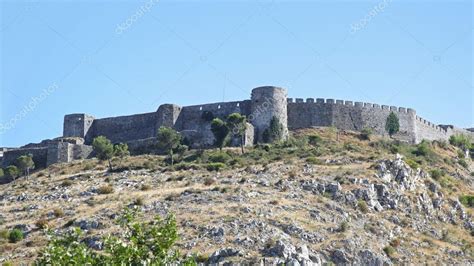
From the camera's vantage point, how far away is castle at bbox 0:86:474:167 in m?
56.3

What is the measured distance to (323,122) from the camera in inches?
2376

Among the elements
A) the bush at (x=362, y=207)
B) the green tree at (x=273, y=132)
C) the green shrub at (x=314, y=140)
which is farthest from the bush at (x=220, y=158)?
the bush at (x=362, y=207)

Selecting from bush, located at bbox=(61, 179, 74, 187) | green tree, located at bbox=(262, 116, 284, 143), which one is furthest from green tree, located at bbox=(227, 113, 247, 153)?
bush, located at bbox=(61, 179, 74, 187)

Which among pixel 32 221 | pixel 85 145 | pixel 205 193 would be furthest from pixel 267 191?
pixel 85 145

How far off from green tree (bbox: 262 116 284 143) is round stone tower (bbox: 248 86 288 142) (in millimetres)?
269

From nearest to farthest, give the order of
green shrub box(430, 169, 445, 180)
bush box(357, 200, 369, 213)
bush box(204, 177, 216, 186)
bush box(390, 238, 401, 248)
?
bush box(390, 238, 401, 248)
bush box(357, 200, 369, 213)
bush box(204, 177, 216, 186)
green shrub box(430, 169, 445, 180)

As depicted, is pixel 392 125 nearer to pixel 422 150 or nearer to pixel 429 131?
pixel 422 150

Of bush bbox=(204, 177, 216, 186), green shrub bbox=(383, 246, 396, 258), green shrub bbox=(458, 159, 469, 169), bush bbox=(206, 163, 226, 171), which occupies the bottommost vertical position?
green shrub bbox=(383, 246, 396, 258)

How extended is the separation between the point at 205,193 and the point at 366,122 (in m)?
23.1

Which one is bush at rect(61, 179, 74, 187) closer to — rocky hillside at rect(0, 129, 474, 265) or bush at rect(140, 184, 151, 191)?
rocky hillside at rect(0, 129, 474, 265)

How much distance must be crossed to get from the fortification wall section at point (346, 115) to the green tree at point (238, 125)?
20.6 feet

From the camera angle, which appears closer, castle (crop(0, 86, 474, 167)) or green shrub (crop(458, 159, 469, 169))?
castle (crop(0, 86, 474, 167))

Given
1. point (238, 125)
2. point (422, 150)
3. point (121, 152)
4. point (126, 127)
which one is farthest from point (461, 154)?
point (121, 152)

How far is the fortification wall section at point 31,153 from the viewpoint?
5656cm
